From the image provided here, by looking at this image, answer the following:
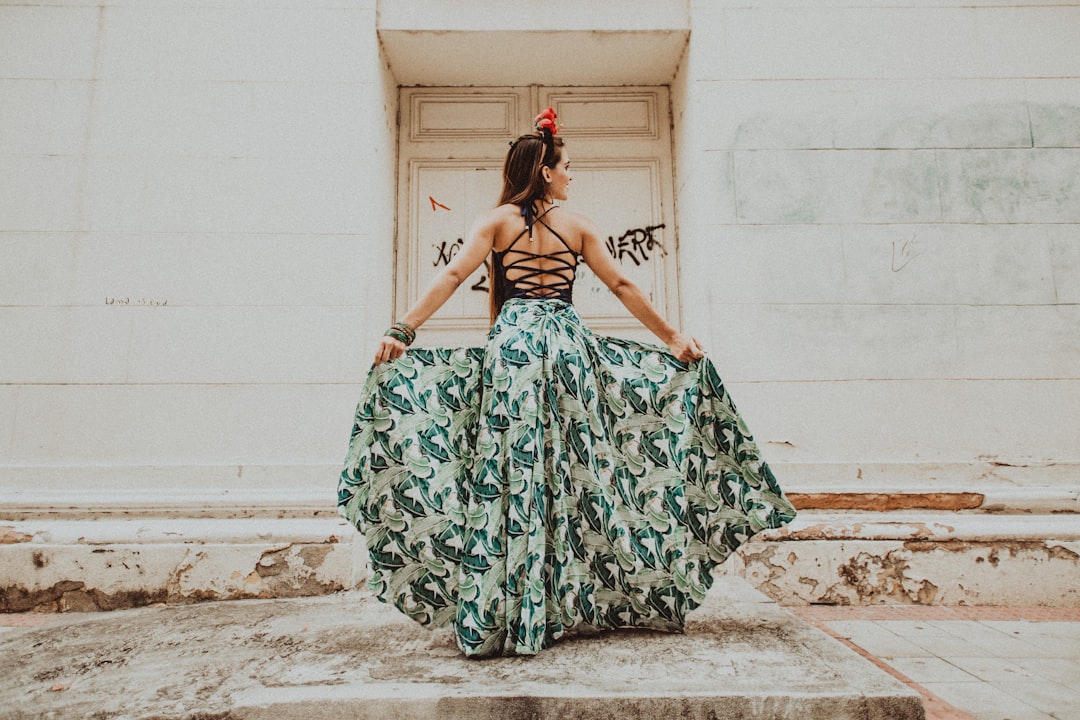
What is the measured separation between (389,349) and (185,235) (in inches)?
92.4

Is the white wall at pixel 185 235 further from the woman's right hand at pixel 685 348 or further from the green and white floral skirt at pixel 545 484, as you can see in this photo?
the woman's right hand at pixel 685 348

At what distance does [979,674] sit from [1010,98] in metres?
3.68

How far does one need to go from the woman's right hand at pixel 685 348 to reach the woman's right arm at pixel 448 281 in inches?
34.5

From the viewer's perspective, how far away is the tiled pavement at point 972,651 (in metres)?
2.11

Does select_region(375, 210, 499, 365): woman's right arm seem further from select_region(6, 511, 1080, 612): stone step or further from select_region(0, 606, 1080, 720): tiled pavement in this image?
select_region(0, 606, 1080, 720): tiled pavement

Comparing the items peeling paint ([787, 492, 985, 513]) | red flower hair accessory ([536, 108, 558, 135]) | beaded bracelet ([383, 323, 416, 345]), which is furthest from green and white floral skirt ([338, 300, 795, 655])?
peeling paint ([787, 492, 985, 513])

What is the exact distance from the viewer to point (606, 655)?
2.22 meters

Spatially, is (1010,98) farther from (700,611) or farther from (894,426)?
(700,611)

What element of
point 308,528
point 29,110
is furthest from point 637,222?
point 29,110

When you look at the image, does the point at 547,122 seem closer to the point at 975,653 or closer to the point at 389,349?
the point at 389,349

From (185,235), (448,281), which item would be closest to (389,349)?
(448,281)

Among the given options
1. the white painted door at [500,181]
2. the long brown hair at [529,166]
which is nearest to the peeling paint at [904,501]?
the white painted door at [500,181]

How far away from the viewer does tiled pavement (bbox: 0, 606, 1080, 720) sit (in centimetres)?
211

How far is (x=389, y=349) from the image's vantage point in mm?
2402
